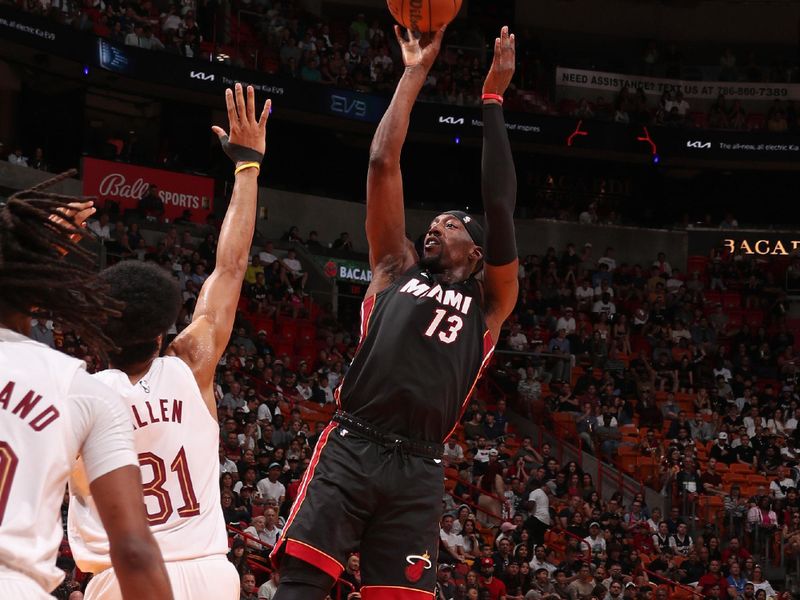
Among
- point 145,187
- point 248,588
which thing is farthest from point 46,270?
point 145,187

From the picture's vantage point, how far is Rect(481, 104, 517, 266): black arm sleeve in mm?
4801

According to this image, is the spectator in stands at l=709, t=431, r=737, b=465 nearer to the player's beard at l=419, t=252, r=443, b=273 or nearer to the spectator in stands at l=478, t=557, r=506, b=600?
the spectator in stands at l=478, t=557, r=506, b=600

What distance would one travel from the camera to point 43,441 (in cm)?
248

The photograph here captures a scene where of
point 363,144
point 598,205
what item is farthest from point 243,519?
point 598,205

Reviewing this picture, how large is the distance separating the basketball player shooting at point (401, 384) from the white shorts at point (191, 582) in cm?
61

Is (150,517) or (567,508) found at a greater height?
(150,517)

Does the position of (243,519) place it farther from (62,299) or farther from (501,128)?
(62,299)

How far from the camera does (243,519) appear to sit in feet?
42.4

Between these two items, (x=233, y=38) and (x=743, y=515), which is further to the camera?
(x=233, y=38)

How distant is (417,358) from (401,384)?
0.41 feet

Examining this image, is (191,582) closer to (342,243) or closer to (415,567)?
(415,567)

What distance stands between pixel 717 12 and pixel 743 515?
17800mm

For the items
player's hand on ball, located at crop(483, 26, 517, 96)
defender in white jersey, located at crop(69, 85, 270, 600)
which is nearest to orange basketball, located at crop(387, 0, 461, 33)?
player's hand on ball, located at crop(483, 26, 517, 96)

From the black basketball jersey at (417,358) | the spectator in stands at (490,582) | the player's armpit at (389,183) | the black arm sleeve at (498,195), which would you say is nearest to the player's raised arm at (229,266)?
the player's armpit at (389,183)
